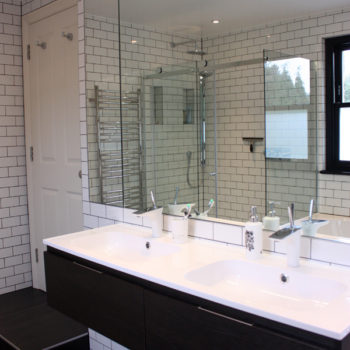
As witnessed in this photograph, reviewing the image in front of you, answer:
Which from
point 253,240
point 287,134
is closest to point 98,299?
point 253,240

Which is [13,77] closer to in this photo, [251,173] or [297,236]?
[251,173]

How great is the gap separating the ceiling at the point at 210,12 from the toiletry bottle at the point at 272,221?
2.63 feet

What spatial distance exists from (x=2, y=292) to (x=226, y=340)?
2.98 m

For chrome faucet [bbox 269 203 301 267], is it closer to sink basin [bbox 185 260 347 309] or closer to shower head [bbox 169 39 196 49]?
sink basin [bbox 185 260 347 309]

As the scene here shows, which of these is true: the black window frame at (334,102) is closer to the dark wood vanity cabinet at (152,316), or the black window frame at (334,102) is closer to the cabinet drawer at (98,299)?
the dark wood vanity cabinet at (152,316)

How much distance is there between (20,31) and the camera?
3.83 metres

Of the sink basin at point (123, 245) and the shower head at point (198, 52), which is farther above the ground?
the shower head at point (198, 52)

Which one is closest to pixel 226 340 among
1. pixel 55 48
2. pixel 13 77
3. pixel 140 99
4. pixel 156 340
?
pixel 156 340

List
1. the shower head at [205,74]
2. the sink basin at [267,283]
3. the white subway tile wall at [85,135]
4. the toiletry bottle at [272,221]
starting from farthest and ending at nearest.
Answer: the shower head at [205,74] < the toiletry bottle at [272,221] < the white subway tile wall at [85,135] < the sink basin at [267,283]

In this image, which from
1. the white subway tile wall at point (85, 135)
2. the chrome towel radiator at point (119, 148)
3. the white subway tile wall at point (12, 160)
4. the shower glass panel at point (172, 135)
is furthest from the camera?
the white subway tile wall at point (12, 160)

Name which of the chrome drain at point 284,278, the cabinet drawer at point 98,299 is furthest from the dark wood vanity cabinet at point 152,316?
the chrome drain at point 284,278

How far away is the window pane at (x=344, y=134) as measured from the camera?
1645mm

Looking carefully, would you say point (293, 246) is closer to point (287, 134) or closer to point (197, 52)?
point (287, 134)

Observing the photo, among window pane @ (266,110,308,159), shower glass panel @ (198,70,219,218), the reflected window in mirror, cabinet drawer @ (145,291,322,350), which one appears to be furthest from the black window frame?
cabinet drawer @ (145,291,322,350)
